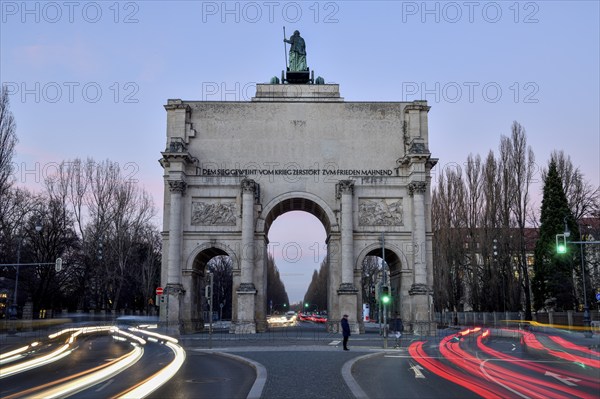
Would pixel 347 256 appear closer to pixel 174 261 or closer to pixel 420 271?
pixel 420 271

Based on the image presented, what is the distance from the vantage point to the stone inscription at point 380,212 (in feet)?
158

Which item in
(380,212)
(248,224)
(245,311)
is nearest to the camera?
(245,311)

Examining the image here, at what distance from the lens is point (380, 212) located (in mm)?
48312

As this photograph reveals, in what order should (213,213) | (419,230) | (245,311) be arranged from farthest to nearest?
(213,213) → (419,230) → (245,311)

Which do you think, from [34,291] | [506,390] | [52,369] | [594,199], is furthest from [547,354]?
[34,291]

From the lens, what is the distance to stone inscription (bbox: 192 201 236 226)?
47938mm

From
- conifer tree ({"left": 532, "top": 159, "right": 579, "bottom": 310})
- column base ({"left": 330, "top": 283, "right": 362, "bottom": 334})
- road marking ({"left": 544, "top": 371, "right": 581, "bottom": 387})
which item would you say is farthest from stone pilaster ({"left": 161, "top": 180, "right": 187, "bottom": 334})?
road marking ({"left": 544, "top": 371, "right": 581, "bottom": 387})

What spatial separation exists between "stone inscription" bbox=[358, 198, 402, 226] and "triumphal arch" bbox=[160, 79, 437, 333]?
0.07 meters

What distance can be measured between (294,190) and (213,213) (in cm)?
623

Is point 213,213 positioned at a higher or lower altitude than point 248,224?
higher

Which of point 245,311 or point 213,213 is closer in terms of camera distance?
point 245,311

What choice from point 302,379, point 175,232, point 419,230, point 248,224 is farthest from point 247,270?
point 302,379

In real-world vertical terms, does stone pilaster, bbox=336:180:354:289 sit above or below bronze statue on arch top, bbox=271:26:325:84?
below

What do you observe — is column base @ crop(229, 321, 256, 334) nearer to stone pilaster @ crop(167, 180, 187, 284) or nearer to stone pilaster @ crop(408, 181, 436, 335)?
stone pilaster @ crop(167, 180, 187, 284)
